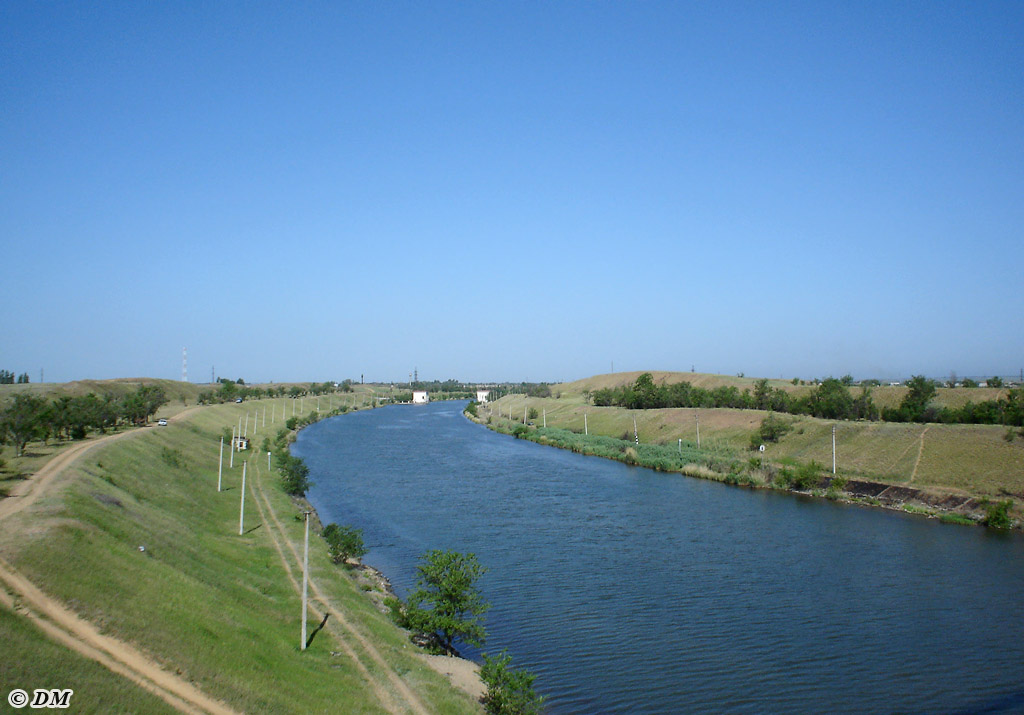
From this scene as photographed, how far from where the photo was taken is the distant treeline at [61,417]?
3338 centimetres

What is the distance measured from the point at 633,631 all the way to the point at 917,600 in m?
11.0

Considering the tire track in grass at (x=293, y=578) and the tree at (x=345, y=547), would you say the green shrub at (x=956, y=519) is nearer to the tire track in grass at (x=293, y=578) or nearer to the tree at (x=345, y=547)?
the tree at (x=345, y=547)

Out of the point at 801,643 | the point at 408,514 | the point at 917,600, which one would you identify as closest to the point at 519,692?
the point at 801,643

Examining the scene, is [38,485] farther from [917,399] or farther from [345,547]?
[917,399]

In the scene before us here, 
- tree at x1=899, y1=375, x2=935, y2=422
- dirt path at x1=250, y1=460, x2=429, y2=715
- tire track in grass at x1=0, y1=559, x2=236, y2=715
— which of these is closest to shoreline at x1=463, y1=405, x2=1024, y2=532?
tree at x1=899, y1=375, x2=935, y2=422

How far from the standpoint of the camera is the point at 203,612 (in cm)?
1540

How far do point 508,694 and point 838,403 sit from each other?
59.6 m

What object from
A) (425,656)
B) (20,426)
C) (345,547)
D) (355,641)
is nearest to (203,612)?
(355,641)

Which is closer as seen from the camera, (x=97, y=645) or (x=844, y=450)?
(x=97, y=645)

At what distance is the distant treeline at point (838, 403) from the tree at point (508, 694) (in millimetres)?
46884

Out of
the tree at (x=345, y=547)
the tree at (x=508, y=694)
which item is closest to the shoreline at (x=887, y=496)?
the tree at (x=345, y=547)

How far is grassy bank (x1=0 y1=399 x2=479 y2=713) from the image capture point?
1239 centimetres

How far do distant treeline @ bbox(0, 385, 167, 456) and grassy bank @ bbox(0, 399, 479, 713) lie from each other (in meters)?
9.58

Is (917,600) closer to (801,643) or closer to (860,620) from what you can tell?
(860,620)
